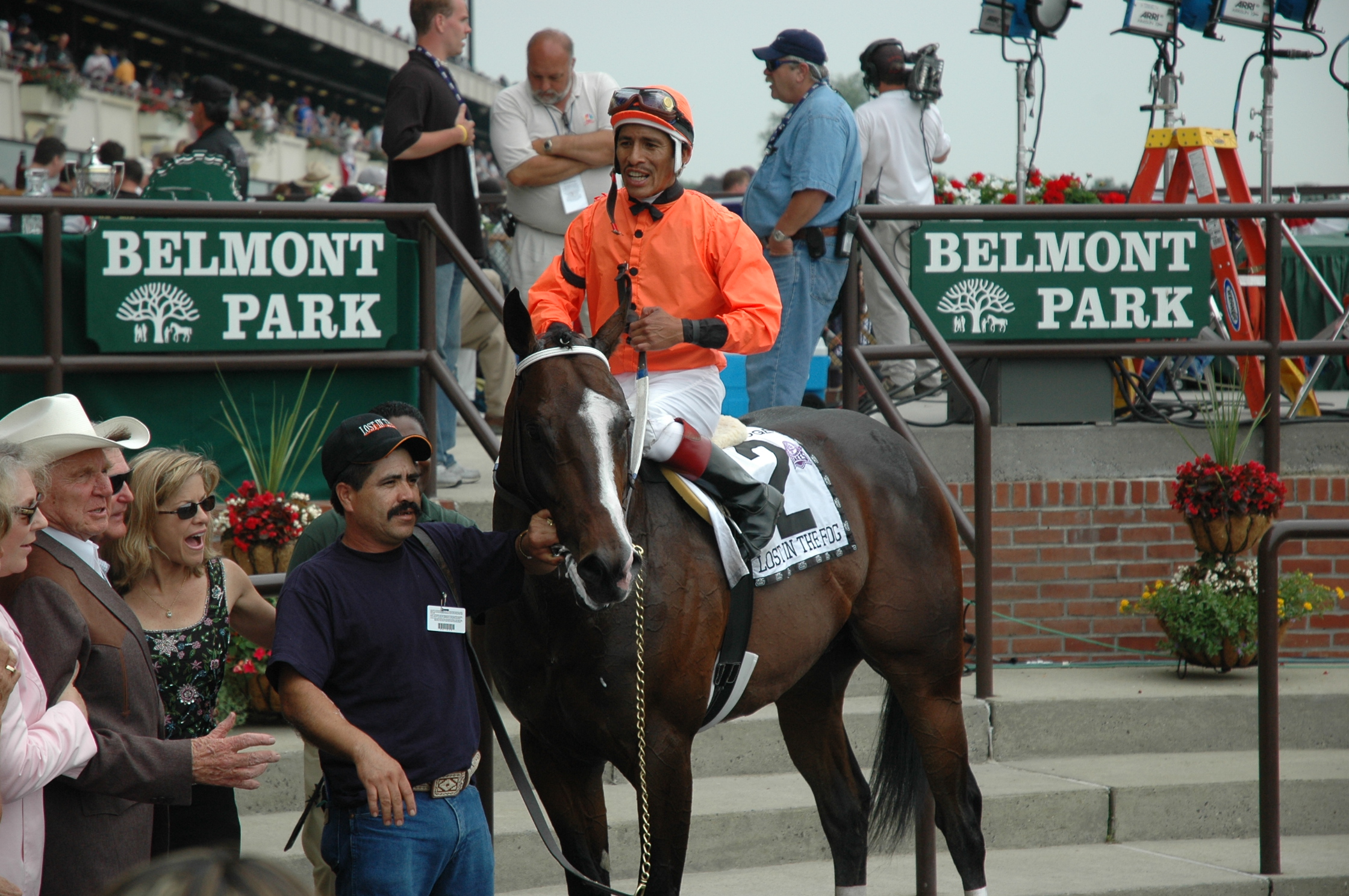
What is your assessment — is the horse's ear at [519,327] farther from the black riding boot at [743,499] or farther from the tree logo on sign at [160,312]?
the tree logo on sign at [160,312]

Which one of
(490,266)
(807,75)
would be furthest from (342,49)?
(807,75)

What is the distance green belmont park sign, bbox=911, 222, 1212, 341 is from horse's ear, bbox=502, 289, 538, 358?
3.97 meters

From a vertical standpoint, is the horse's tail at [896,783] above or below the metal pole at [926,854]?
above

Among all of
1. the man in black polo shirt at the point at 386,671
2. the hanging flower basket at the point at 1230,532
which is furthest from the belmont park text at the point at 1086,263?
the man in black polo shirt at the point at 386,671

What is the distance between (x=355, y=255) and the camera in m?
5.98

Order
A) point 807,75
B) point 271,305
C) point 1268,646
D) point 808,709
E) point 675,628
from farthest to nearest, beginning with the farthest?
point 807,75 → point 271,305 → point 1268,646 → point 808,709 → point 675,628

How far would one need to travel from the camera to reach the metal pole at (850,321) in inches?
265

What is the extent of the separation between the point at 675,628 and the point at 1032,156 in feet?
27.1

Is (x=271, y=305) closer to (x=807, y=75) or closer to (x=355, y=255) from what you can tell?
(x=355, y=255)

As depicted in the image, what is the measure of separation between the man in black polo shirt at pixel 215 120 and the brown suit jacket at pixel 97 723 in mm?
5305

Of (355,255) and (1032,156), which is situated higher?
(1032,156)

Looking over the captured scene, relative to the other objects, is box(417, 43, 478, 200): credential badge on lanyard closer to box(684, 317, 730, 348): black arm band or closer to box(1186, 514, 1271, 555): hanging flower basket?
box(684, 317, 730, 348): black arm band

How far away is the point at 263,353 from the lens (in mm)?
5910

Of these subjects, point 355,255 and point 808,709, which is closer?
point 808,709
